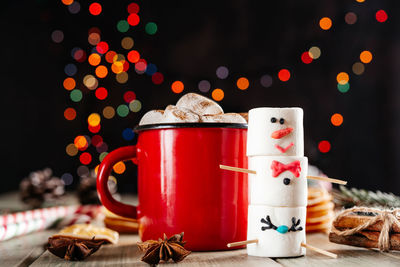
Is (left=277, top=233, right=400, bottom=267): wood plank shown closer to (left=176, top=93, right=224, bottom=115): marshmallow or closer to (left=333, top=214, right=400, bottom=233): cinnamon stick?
(left=333, top=214, right=400, bottom=233): cinnamon stick

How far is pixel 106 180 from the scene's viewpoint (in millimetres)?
871

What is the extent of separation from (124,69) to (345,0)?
74.6 inches

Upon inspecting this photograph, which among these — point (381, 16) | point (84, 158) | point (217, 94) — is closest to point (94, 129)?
point (84, 158)

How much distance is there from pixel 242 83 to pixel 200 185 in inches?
109

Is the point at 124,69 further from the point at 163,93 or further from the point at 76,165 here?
the point at 76,165

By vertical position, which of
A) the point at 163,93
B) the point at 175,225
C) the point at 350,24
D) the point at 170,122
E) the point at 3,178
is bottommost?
the point at 3,178

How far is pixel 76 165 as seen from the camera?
11.3 ft

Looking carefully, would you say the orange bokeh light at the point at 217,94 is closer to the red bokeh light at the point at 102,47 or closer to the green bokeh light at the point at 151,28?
the green bokeh light at the point at 151,28

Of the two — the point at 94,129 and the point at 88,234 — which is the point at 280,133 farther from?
the point at 94,129

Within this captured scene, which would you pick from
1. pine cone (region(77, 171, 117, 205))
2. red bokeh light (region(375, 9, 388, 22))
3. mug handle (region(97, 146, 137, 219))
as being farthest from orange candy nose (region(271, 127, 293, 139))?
red bokeh light (region(375, 9, 388, 22))

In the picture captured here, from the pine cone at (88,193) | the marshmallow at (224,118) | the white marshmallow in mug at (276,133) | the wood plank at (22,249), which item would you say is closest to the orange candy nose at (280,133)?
the white marshmallow in mug at (276,133)

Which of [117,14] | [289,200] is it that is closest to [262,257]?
[289,200]

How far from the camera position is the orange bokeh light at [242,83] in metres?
3.48

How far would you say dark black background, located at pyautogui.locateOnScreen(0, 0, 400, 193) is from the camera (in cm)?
338
